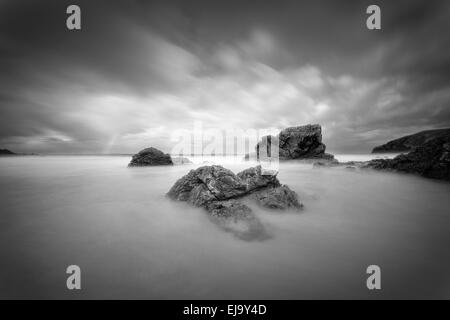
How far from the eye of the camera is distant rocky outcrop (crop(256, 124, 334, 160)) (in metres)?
24.4

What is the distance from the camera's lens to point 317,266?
2723 mm

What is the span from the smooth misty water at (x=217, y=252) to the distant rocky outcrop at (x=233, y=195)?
0.99 ft

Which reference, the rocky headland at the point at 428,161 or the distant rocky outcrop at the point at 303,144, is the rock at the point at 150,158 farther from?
the rocky headland at the point at 428,161

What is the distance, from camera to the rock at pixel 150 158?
60.0 feet

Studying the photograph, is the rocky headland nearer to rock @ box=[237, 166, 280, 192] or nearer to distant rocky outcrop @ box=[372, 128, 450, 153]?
rock @ box=[237, 166, 280, 192]

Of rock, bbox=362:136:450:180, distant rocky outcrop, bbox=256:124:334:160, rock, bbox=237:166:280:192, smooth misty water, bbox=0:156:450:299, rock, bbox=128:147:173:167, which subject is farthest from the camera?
distant rocky outcrop, bbox=256:124:334:160

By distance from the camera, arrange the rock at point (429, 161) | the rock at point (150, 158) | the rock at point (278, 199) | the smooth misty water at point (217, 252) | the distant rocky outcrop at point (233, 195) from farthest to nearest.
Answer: the rock at point (150, 158), the rock at point (429, 161), the rock at point (278, 199), the distant rocky outcrop at point (233, 195), the smooth misty water at point (217, 252)

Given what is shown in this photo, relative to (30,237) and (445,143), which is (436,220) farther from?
(30,237)

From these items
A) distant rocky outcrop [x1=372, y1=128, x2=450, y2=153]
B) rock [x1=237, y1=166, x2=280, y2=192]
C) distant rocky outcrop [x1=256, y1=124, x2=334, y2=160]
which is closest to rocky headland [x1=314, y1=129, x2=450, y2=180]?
rock [x1=237, y1=166, x2=280, y2=192]

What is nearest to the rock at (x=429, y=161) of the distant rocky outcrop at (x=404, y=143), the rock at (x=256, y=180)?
the rock at (x=256, y=180)

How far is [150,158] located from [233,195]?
53.0ft

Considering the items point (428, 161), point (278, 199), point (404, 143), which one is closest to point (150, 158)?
point (278, 199)

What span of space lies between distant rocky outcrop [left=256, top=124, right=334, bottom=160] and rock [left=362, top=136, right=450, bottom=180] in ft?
43.9

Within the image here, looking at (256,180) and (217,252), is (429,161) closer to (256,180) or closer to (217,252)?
(256,180)
